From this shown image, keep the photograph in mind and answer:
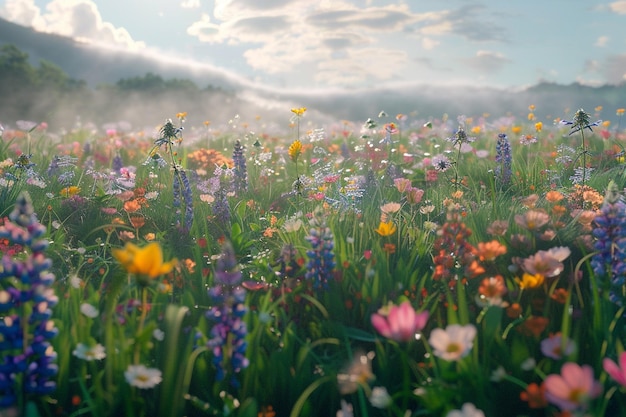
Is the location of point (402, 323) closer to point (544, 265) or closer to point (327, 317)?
point (327, 317)

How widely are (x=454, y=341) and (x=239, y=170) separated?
3808mm

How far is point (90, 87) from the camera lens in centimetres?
2094

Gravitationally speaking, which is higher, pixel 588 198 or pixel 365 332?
pixel 588 198

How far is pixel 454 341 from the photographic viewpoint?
69.7 inches

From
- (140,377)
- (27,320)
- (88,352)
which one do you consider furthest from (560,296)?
(27,320)

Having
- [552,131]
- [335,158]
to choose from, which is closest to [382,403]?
[335,158]

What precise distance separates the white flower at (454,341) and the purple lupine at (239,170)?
3.72 m

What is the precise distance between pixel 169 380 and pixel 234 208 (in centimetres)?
302

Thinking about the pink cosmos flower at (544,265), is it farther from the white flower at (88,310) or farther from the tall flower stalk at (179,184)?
the tall flower stalk at (179,184)

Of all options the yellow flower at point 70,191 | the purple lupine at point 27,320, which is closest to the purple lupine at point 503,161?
the yellow flower at point 70,191

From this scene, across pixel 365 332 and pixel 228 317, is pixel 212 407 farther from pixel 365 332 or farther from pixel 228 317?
pixel 365 332

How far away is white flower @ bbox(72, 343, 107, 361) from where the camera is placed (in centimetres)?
200

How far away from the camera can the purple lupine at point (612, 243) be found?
2221 millimetres

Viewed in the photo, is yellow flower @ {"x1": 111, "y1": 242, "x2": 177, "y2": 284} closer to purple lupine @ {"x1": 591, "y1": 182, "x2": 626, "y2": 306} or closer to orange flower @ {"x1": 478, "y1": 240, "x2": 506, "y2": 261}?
orange flower @ {"x1": 478, "y1": 240, "x2": 506, "y2": 261}
